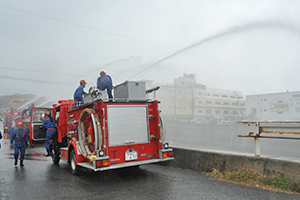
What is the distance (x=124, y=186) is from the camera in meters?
6.08

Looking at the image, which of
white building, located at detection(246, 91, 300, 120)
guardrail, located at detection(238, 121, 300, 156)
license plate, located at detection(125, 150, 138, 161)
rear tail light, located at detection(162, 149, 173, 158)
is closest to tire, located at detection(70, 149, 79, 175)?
license plate, located at detection(125, 150, 138, 161)

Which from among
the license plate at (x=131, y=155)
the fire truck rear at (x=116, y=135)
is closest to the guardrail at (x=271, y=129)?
the fire truck rear at (x=116, y=135)

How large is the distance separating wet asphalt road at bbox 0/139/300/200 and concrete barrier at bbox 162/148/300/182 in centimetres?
32

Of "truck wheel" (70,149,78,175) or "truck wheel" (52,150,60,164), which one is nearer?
"truck wheel" (70,149,78,175)

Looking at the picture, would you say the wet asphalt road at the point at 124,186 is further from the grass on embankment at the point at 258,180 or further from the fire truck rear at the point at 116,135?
the fire truck rear at the point at 116,135

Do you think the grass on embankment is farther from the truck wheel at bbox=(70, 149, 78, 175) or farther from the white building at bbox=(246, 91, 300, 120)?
the white building at bbox=(246, 91, 300, 120)

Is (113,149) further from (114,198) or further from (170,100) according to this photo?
(170,100)

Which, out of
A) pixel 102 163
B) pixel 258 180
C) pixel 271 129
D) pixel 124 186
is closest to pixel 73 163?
pixel 102 163

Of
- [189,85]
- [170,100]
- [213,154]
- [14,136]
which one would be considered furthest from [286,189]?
[189,85]

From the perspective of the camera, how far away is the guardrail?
519 centimetres

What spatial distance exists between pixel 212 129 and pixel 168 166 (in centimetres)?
4633

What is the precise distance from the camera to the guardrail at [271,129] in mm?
5191

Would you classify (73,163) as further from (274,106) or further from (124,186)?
(274,106)

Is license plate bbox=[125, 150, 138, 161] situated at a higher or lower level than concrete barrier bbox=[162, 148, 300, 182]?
higher
